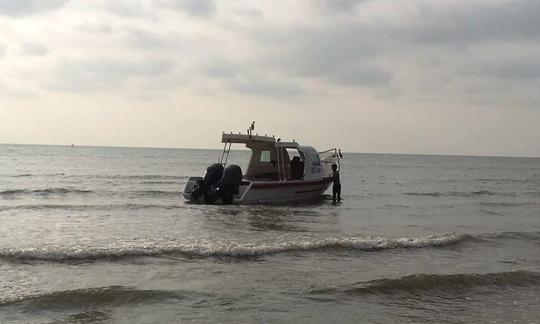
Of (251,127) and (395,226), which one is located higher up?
(251,127)

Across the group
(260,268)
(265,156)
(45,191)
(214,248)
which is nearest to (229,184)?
(265,156)

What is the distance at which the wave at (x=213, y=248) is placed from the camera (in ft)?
33.7

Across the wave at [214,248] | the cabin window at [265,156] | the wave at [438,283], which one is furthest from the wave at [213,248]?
the cabin window at [265,156]

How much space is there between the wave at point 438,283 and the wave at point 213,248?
2857 mm

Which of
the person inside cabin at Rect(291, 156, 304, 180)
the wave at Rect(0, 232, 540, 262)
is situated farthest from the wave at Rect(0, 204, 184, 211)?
the wave at Rect(0, 232, 540, 262)

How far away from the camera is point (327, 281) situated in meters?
8.90

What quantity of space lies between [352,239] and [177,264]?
16.1 ft

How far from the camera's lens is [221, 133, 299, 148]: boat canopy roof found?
21.5 m

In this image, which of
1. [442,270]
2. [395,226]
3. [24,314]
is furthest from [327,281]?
[395,226]

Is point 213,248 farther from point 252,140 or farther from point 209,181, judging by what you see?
point 252,140

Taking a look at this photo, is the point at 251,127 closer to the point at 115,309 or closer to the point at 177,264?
the point at 177,264

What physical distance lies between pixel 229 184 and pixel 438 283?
1204cm

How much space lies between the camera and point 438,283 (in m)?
9.00

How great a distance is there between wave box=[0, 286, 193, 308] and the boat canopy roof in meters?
13.8
